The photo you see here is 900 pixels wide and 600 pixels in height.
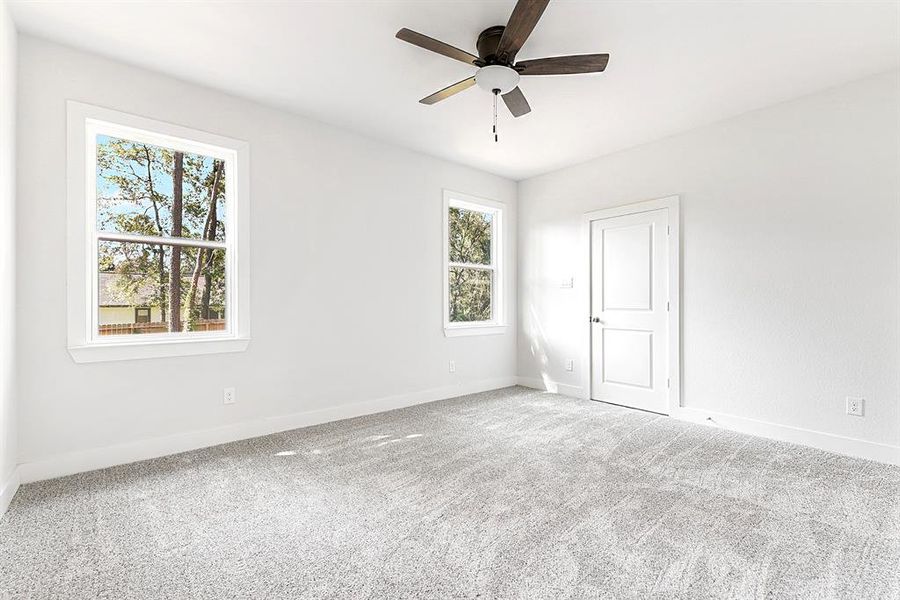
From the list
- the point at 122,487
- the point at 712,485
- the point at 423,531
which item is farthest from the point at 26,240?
the point at 712,485

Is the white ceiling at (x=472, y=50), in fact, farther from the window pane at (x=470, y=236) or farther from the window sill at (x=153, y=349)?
the window sill at (x=153, y=349)

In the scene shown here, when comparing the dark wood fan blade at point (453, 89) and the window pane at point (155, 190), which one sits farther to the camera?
the window pane at point (155, 190)

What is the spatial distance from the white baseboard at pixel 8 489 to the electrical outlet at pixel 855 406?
16.7ft

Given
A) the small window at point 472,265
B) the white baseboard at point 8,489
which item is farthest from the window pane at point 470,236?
the white baseboard at point 8,489

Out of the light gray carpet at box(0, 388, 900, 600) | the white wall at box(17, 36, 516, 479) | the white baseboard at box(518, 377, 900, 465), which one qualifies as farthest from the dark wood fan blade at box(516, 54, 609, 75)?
the white baseboard at box(518, 377, 900, 465)

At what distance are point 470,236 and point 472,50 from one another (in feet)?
8.58

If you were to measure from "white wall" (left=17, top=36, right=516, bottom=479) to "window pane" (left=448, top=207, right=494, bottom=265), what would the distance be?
286 millimetres

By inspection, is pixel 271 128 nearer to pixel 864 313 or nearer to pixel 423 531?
pixel 423 531

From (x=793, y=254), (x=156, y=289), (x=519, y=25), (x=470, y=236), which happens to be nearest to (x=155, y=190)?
(x=156, y=289)

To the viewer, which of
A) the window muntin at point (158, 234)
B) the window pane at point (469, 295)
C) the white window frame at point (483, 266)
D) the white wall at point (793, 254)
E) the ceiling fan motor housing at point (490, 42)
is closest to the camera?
the ceiling fan motor housing at point (490, 42)

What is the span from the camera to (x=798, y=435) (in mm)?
3289

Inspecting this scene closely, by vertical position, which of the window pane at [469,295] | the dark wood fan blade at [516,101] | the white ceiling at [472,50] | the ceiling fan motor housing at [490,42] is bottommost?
the window pane at [469,295]

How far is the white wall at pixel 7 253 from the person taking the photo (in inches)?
85.9

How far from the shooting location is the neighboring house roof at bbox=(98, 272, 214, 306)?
2.86 metres
